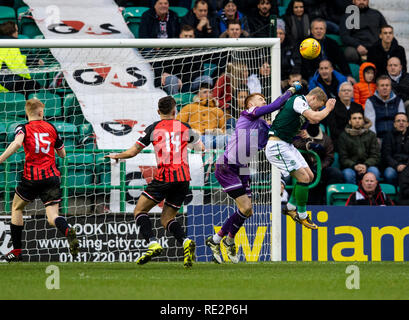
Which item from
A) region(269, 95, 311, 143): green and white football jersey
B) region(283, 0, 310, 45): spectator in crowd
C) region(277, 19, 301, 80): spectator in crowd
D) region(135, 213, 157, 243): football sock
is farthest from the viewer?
region(283, 0, 310, 45): spectator in crowd

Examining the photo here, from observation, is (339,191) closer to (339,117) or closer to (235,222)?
(339,117)

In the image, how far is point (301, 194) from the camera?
10.1 metres

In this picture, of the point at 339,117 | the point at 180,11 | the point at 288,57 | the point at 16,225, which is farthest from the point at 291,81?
the point at 16,225

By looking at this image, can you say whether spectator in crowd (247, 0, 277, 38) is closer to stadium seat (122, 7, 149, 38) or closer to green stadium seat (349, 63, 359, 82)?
green stadium seat (349, 63, 359, 82)

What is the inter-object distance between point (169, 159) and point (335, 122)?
552 centimetres

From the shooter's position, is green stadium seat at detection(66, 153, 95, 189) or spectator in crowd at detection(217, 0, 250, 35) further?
spectator in crowd at detection(217, 0, 250, 35)

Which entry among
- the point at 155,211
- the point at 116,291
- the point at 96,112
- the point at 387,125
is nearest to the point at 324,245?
the point at 155,211

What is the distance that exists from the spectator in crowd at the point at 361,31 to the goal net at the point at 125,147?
3278 millimetres

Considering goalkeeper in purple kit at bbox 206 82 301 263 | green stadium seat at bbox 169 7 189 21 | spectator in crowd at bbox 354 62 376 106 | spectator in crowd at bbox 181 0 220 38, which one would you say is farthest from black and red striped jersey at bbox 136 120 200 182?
green stadium seat at bbox 169 7 189 21

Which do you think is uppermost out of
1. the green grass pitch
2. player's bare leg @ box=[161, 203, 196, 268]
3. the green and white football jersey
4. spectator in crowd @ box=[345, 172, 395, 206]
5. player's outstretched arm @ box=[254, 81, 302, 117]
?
player's outstretched arm @ box=[254, 81, 302, 117]

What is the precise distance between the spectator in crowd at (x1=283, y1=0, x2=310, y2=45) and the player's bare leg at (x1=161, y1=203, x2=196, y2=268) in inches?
249

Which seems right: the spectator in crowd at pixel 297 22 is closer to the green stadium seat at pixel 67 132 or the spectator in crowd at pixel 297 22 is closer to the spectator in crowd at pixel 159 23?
the spectator in crowd at pixel 159 23

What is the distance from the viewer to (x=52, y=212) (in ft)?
32.2

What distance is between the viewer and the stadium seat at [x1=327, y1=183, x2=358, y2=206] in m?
13.3
